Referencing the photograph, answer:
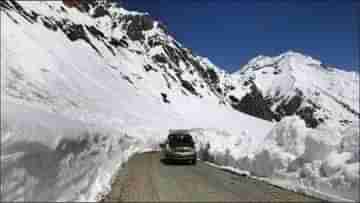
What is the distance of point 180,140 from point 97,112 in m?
58.2

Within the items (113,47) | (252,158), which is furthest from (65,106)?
(113,47)

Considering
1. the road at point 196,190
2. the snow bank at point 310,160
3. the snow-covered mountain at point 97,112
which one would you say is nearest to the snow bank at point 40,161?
the snow-covered mountain at point 97,112

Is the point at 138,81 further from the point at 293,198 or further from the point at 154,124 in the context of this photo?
the point at 293,198

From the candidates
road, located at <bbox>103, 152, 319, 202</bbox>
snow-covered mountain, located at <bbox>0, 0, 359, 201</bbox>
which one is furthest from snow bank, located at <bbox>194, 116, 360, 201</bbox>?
road, located at <bbox>103, 152, 319, 202</bbox>

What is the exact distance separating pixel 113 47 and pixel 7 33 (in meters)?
72.8

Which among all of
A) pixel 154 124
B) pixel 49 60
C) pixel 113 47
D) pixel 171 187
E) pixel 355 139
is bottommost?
pixel 171 187

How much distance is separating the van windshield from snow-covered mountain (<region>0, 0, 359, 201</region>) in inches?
110

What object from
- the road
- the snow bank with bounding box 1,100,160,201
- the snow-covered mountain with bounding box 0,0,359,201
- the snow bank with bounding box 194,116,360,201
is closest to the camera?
the snow bank with bounding box 1,100,160,201

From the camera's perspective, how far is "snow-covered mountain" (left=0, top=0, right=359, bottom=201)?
29.3ft

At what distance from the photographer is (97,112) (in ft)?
274

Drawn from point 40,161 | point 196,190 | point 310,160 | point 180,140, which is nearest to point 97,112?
point 180,140

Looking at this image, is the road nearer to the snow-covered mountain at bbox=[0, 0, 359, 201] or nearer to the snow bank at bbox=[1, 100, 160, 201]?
the snow-covered mountain at bbox=[0, 0, 359, 201]

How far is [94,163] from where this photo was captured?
15.0 m

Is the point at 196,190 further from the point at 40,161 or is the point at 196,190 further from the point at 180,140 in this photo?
the point at 180,140
